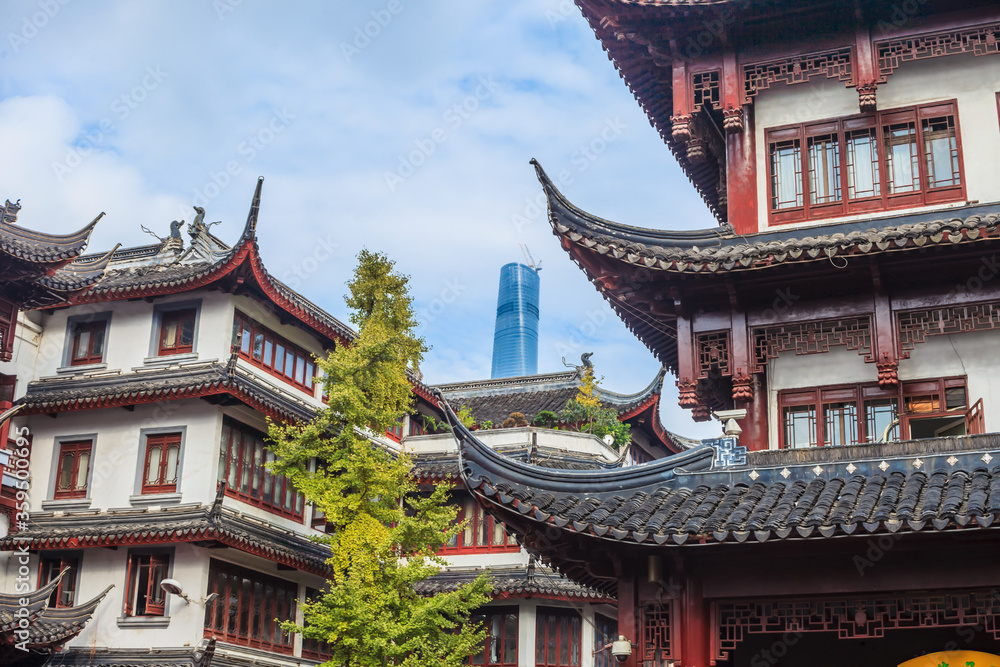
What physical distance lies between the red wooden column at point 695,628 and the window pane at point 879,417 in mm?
3340

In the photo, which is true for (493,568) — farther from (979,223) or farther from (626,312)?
(979,223)

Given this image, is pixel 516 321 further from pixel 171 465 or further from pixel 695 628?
pixel 695 628

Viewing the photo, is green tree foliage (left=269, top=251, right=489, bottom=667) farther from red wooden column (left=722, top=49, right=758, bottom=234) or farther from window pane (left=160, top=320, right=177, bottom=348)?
red wooden column (left=722, top=49, right=758, bottom=234)

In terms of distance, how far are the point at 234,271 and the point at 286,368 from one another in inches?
156

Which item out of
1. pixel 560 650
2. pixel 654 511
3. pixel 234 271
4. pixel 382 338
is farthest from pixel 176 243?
pixel 654 511

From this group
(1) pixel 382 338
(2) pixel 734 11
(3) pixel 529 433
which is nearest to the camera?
(2) pixel 734 11

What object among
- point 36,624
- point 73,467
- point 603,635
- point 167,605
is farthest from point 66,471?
point 603,635

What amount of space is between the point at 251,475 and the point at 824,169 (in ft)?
59.2

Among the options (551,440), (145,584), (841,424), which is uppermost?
(551,440)

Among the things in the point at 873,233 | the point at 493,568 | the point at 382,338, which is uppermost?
the point at 382,338

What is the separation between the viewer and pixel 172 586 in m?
25.1

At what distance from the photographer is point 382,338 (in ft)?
71.6

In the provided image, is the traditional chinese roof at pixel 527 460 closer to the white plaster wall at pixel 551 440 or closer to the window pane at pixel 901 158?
the white plaster wall at pixel 551 440

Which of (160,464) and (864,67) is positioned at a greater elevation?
(864,67)
